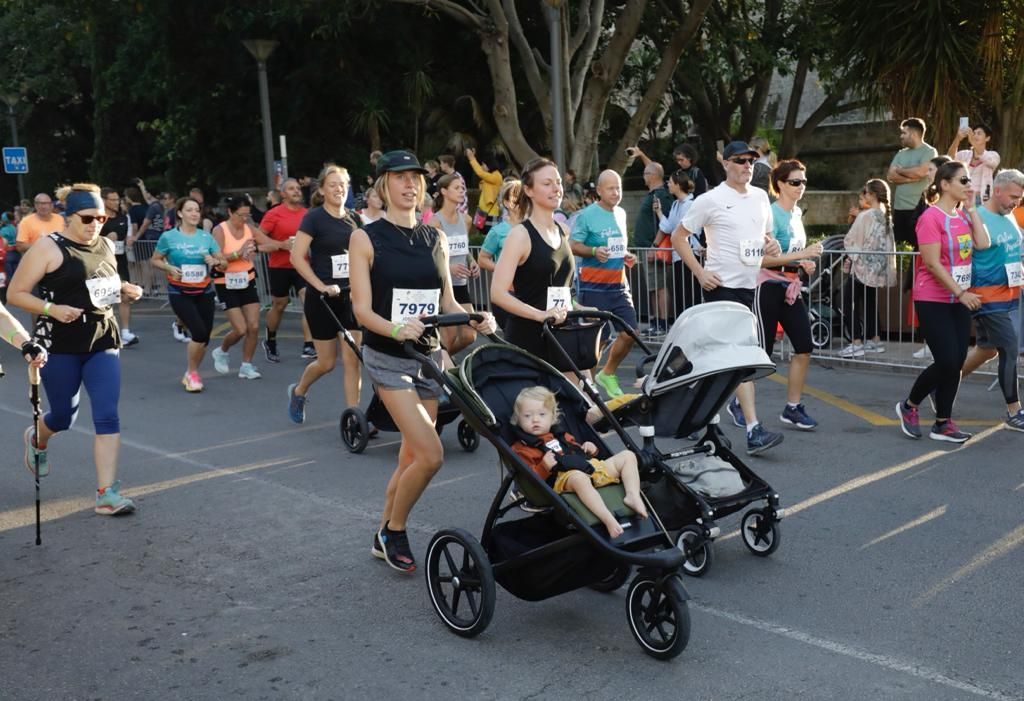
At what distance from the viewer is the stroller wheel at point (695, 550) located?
531 centimetres

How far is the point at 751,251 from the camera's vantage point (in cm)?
744

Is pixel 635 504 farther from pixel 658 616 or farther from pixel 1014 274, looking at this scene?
pixel 1014 274

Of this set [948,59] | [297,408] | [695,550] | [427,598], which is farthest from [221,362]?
[948,59]

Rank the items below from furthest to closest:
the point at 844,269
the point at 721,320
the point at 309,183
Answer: the point at 309,183 < the point at 844,269 < the point at 721,320

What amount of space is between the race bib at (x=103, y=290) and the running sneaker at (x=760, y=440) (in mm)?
4042

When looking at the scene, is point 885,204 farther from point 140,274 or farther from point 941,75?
point 140,274

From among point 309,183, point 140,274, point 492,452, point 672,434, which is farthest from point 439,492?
point 140,274

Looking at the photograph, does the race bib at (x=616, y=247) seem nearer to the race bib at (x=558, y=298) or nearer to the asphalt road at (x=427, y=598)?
the asphalt road at (x=427, y=598)

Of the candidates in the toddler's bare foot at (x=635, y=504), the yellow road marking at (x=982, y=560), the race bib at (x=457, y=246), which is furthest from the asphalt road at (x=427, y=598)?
the race bib at (x=457, y=246)

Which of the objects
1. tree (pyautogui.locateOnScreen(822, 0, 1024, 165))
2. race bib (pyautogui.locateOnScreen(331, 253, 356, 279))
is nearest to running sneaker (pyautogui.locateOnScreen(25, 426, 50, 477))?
race bib (pyautogui.locateOnScreen(331, 253, 356, 279))

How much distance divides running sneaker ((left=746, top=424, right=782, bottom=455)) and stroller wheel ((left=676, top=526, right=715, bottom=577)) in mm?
2073

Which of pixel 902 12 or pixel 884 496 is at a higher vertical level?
pixel 902 12

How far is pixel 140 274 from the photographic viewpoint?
20094 mm

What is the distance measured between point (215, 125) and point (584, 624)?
68.6ft
